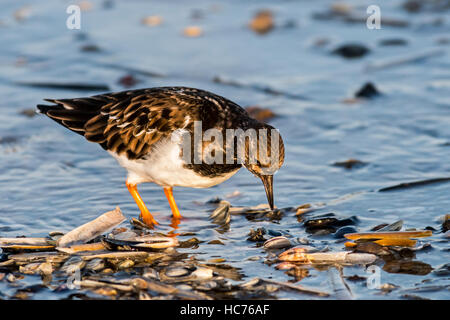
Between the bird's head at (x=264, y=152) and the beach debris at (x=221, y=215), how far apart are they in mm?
501

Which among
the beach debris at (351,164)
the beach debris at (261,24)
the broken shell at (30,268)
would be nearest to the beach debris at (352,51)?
the beach debris at (261,24)

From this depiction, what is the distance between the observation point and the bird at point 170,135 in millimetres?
4910

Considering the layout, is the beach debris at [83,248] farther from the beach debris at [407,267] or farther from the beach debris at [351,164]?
the beach debris at [351,164]

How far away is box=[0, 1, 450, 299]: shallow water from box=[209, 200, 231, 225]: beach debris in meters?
0.07

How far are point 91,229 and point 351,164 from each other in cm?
256

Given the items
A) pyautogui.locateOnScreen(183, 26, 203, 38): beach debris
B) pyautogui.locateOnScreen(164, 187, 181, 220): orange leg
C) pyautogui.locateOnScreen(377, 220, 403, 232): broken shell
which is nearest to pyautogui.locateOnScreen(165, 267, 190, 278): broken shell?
pyautogui.locateOnScreen(164, 187, 181, 220): orange leg

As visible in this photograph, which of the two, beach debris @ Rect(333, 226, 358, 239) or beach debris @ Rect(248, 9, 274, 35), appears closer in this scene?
beach debris @ Rect(333, 226, 358, 239)

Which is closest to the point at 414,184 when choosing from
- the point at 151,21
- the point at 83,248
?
the point at 83,248

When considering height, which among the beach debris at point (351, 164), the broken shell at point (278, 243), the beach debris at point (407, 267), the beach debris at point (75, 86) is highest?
the beach debris at point (75, 86)

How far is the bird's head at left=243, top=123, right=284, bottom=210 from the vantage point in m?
4.75

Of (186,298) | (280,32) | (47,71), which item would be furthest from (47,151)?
(280,32)

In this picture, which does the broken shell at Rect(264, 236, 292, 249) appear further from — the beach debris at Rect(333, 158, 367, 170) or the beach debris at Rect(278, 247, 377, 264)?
the beach debris at Rect(333, 158, 367, 170)
